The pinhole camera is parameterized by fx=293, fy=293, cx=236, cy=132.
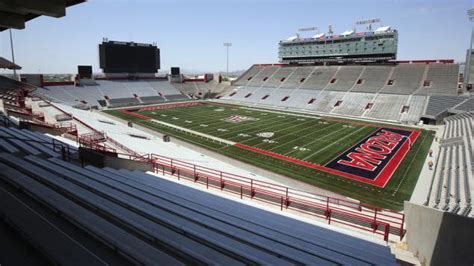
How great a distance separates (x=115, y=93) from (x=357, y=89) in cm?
4289

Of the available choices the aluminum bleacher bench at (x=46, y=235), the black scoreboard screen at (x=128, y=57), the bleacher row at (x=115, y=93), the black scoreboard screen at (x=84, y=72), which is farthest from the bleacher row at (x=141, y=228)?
the black scoreboard screen at (x=84, y=72)

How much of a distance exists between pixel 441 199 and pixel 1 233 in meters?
15.0

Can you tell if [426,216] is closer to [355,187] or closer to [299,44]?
[355,187]

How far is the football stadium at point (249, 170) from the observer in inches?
216

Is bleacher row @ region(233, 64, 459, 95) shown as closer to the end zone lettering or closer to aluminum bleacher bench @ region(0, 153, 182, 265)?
the end zone lettering

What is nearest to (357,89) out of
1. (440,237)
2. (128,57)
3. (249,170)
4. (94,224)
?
(249,170)

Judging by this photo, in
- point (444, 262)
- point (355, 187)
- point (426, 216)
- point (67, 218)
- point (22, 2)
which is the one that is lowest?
point (355, 187)

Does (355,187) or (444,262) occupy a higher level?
(444,262)

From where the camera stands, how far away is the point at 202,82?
68.5 metres

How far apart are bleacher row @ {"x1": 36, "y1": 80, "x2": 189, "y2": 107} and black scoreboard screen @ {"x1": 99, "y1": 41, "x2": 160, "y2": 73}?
124 inches

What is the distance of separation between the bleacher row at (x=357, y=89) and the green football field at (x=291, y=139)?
694 cm

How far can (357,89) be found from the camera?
4931cm

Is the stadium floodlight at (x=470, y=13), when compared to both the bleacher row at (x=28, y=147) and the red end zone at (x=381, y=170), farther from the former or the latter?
the bleacher row at (x=28, y=147)

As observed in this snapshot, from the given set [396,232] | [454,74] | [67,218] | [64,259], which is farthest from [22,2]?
[454,74]
